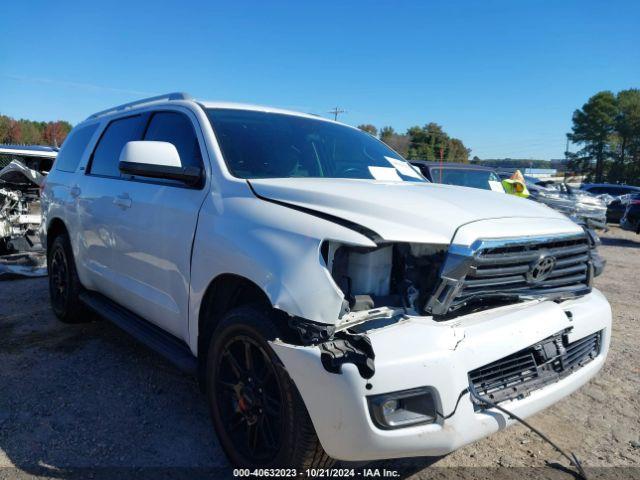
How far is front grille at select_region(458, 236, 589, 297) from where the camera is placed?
2.27m

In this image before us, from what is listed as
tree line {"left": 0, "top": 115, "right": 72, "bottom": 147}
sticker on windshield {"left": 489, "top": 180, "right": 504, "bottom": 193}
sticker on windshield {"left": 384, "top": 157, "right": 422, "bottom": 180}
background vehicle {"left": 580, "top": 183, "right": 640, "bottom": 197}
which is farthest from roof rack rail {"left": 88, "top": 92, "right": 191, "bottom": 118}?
tree line {"left": 0, "top": 115, "right": 72, "bottom": 147}

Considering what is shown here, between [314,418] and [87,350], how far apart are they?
9.96 feet

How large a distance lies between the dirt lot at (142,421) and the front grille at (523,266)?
1.02 m

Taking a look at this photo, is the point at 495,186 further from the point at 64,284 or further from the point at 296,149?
the point at 64,284

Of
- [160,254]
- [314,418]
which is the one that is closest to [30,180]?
[160,254]

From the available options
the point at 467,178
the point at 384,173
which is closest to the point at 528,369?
the point at 384,173

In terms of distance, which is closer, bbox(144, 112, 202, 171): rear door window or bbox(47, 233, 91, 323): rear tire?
bbox(144, 112, 202, 171): rear door window

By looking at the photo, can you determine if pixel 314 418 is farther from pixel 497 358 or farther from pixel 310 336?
pixel 497 358

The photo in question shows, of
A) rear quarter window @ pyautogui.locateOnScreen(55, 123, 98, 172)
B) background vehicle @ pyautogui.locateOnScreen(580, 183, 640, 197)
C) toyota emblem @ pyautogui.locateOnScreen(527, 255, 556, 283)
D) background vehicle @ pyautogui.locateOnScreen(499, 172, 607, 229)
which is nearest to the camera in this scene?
toyota emblem @ pyautogui.locateOnScreen(527, 255, 556, 283)

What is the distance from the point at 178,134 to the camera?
3367mm

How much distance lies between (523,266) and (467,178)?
25.1ft

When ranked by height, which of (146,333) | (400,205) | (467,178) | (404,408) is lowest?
(146,333)

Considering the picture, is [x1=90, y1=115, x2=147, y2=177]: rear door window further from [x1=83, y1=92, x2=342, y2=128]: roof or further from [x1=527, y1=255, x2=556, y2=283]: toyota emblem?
[x1=527, y1=255, x2=556, y2=283]: toyota emblem

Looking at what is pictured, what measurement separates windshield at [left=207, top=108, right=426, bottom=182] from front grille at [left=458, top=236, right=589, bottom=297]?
124 cm
